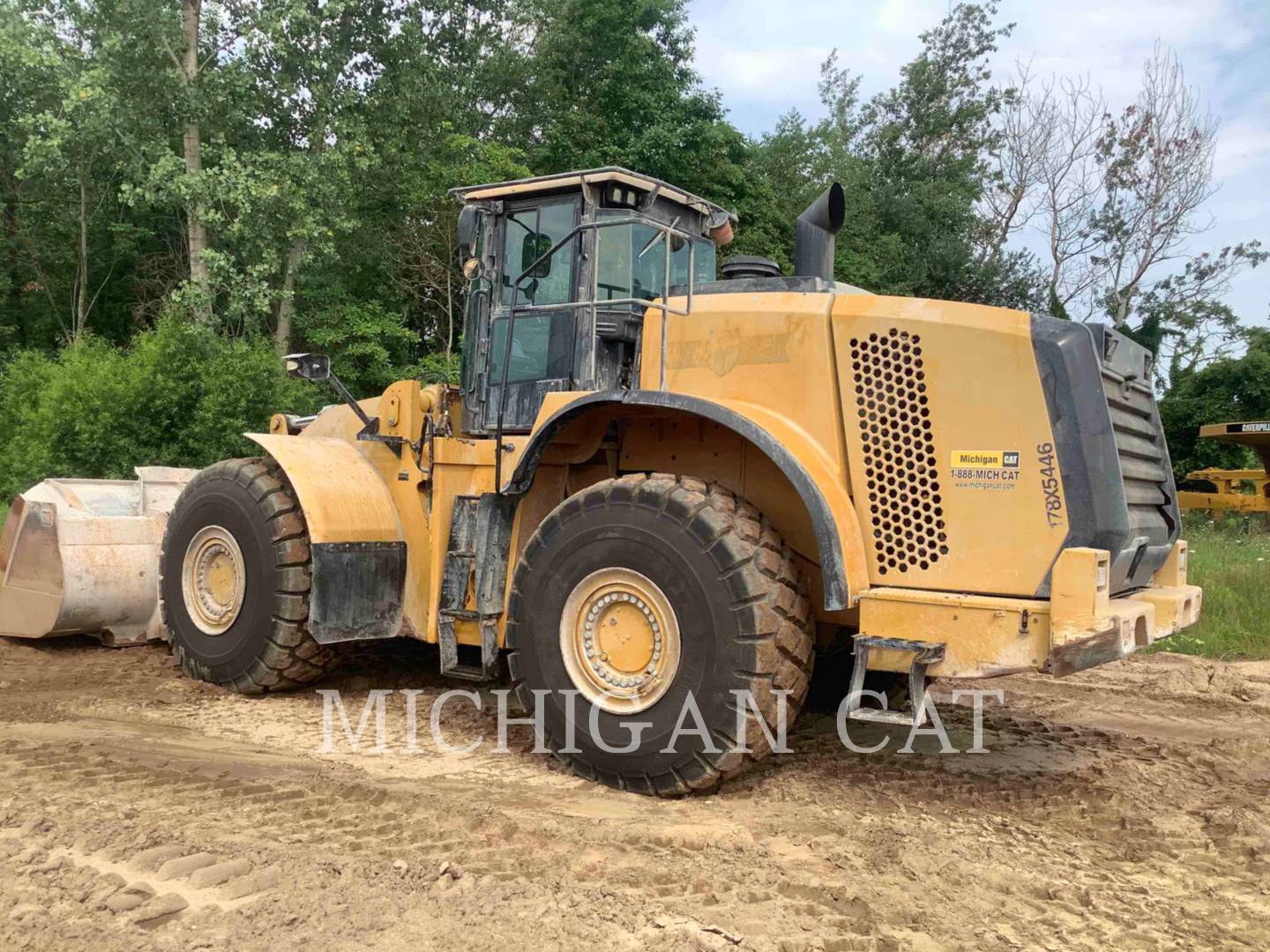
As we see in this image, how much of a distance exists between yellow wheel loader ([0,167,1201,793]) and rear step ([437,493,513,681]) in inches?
0.5

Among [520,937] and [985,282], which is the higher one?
[985,282]

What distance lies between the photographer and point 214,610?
6.17 metres

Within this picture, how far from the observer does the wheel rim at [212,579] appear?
605 centimetres

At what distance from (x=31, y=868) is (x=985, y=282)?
1074 inches

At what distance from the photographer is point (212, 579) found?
20.4ft

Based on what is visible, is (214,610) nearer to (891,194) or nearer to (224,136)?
(224,136)

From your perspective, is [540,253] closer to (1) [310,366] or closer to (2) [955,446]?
(1) [310,366]

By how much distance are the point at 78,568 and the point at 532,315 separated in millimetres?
3599

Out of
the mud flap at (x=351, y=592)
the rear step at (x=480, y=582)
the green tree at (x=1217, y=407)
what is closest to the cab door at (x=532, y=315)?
the rear step at (x=480, y=582)

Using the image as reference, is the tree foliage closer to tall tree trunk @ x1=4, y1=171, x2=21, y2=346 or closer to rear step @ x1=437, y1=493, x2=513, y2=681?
tall tree trunk @ x1=4, y1=171, x2=21, y2=346

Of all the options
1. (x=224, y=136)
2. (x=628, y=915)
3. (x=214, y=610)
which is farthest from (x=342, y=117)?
(x=628, y=915)

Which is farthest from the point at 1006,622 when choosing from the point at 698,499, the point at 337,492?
the point at 337,492

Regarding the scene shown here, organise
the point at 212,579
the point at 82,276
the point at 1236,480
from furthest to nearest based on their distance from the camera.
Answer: the point at 82,276
the point at 1236,480
the point at 212,579

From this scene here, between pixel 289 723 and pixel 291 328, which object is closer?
pixel 289 723
